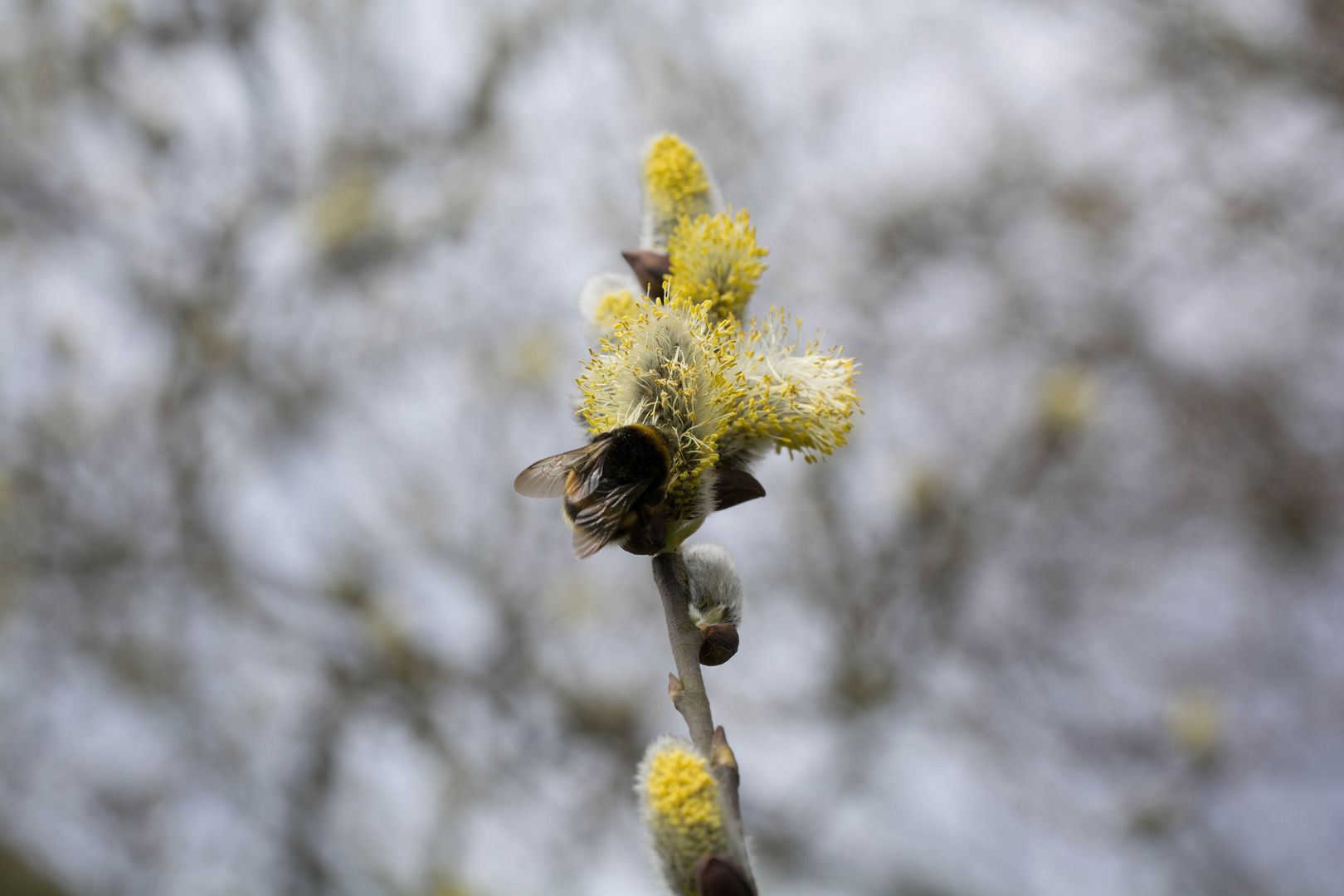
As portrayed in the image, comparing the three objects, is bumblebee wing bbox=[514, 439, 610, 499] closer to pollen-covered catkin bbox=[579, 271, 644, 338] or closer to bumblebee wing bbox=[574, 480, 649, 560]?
bumblebee wing bbox=[574, 480, 649, 560]

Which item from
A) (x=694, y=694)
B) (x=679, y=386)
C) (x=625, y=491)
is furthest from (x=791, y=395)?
(x=694, y=694)

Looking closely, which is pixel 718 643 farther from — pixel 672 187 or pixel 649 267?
pixel 672 187

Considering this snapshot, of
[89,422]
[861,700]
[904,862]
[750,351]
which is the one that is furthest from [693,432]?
[89,422]

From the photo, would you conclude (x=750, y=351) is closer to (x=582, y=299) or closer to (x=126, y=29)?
(x=582, y=299)

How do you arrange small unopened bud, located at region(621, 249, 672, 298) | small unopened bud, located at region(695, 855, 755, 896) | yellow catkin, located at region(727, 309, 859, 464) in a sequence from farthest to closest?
small unopened bud, located at region(621, 249, 672, 298) → yellow catkin, located at region(727, 309, 859, 464) → small unopened bud, located at region(695, 855, 755, 896)

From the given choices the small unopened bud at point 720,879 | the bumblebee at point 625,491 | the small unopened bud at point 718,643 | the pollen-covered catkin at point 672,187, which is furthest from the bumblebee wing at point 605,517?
the pollen-covered catkin at point 672,187

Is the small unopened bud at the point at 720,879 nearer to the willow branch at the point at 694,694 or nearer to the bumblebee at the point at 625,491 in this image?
the willow branch at the point at 694,694

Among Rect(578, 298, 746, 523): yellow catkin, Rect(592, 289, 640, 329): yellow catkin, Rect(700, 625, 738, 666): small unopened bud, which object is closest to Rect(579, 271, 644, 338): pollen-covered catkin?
Rect(592, 289, 640, 329): yellow catkin
